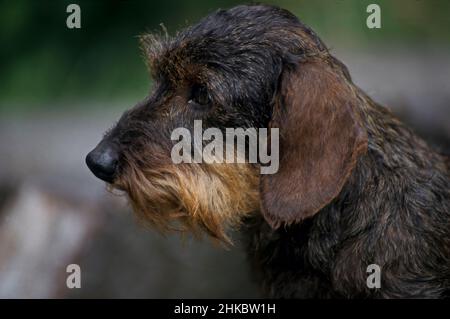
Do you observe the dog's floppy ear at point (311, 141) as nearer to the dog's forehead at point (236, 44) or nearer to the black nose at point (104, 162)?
the dog's forehead at point (236, 44)

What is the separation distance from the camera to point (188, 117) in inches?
158

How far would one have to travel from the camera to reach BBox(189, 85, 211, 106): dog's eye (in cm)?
398

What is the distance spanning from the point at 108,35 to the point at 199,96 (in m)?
4.00

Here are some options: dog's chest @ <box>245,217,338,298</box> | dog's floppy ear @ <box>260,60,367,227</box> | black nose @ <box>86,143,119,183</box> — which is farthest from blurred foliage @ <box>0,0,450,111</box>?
dog's floppy ear @ <box>260,60,367,227</box>

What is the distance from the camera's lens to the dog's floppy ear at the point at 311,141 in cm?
371

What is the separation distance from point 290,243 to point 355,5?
13.2ft

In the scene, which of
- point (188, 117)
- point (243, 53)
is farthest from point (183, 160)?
point (243, 53)

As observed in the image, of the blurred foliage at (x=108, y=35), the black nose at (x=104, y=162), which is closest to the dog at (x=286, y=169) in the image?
the black nose at (x=104, y=162)

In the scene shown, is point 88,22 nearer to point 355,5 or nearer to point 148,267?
point 355,5

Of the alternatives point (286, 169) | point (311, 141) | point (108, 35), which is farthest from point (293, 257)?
point (108, 35)

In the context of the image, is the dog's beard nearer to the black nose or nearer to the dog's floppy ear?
the black nose

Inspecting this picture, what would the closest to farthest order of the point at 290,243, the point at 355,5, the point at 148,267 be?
the point at 290,243, the point at 148,267, the point at 355,5

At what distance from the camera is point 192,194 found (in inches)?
157

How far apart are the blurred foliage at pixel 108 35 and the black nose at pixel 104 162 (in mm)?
3683
